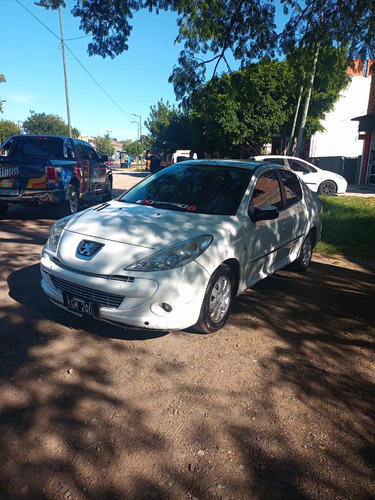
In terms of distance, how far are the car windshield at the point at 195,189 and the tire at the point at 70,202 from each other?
4574mm

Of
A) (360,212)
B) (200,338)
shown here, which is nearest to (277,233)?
(200,338)

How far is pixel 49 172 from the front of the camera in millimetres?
A: 8227

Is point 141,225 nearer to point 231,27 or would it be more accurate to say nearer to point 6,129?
point 231,27

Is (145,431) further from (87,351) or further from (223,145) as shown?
→ (223,145)

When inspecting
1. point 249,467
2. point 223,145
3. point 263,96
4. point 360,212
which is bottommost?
point 249,467

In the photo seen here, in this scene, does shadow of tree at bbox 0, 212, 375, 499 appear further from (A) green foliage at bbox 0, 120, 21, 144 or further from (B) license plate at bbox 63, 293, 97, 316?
(A) green foliage at bbox 0, 120, 21, 144

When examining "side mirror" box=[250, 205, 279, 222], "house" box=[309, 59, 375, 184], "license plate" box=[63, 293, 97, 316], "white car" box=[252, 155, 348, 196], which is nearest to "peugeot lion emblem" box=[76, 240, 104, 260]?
"license plate" box=[63, 293, 97, 316]

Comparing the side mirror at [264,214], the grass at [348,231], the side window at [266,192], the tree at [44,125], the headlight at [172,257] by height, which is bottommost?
the grass at [348,231]

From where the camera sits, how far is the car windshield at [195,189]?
4160 mm

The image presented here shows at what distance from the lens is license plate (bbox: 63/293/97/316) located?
327cm

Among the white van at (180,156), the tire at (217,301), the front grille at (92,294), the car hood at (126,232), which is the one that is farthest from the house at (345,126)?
the front grille at (92,294)

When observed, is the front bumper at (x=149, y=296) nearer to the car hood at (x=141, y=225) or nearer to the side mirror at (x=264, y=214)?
the car hood at (x=141, y=225)

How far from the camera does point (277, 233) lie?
4707 millimetres

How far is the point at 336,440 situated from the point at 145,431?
119 cm
